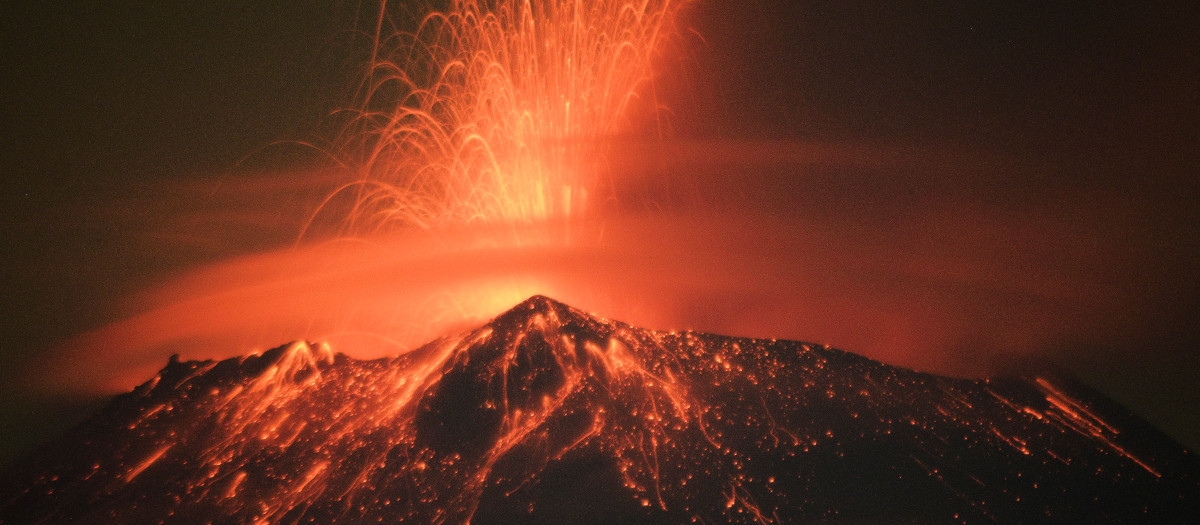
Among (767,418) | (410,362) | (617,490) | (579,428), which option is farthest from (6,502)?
(767,418)

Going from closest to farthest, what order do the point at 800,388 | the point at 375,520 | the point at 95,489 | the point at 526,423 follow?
the point at 375,520 < the point at 95,489 < the point at 526,423 < the point at 800,388

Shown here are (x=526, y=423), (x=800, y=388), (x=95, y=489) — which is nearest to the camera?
(x=95, y=489)

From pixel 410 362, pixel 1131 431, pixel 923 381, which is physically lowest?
pixel 1131 431

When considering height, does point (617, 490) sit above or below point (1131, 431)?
above

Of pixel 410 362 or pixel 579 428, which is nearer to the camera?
pixel 579 428

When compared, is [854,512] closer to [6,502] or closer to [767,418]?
[767,418]

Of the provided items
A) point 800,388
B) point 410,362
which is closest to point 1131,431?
point 800,388

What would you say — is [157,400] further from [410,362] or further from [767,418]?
[767,418]
